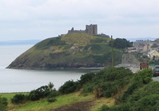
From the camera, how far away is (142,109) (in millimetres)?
18969

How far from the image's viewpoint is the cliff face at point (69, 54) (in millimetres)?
162750

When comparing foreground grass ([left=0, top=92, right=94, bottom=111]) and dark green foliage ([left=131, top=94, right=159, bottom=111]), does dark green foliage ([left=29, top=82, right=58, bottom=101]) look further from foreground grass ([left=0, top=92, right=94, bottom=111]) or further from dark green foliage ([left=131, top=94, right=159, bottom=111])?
dark green foliage ([left=131, top=94, right=159, bottom=111])

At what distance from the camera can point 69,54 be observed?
172625 mm

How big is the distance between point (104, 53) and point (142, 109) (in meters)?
149

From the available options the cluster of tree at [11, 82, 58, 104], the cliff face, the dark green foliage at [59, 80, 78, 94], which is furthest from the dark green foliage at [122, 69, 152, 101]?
the cliff face

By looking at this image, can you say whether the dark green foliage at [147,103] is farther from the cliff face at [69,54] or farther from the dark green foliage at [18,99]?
the cliff face at [69,54]

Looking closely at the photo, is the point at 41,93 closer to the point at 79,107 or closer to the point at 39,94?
the point at 39,94

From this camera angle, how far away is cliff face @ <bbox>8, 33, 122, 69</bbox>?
163 m

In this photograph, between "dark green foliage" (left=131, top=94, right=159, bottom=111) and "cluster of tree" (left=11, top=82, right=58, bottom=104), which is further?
"cluster of tree" (left=11, top=82, right=58, bottom=104)

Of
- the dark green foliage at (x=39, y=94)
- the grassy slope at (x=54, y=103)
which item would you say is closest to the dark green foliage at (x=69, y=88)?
the dark green foliage at (x=39, y=94)

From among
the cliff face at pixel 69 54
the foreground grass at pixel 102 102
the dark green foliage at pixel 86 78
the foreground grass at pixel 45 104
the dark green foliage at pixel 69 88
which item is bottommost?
the foreground grass at pixel 45 104

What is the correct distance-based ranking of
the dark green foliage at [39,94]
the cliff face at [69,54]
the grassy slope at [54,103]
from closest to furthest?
the grassy slope at [54,103], the dark green foliage at [39,94], the cliff face at [69,54]

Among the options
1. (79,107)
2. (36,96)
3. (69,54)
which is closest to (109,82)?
(79,107)

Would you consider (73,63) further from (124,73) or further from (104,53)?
(124,73)
